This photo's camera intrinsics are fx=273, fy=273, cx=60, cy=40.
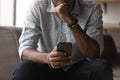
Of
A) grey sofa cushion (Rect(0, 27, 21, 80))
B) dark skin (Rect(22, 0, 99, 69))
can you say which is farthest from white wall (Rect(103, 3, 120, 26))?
dark skin (Rect(22, 0, 99, 69))

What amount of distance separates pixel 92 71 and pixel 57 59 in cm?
17

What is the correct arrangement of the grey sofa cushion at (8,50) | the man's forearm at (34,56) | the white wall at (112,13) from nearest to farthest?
the man's forearm at (34,56), the grey sofa cushion at (8,50), the white wall at (112,13)

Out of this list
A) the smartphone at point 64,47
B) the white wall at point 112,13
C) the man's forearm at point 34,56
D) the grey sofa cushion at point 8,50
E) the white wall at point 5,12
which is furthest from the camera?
the white wall at point 112,13

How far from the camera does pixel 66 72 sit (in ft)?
4.41

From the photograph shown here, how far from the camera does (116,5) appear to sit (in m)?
2.98

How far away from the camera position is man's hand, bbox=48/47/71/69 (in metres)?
1.22

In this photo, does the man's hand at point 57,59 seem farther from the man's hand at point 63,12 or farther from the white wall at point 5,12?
the white wall at point 5,12

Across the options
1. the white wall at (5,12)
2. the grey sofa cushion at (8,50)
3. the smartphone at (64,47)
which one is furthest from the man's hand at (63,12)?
the white wall at (5,12)

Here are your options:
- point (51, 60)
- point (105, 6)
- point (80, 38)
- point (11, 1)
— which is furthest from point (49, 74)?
point (105, 6)

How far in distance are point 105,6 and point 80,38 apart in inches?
67.0

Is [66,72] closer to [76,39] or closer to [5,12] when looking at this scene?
[76,39]

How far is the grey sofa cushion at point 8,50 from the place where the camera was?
162cm

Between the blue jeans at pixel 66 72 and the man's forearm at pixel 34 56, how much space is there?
29 millimetres

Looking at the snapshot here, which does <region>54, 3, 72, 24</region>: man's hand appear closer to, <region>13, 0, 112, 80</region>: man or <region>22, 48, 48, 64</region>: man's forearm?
<region>13, 0, 112, 80</region>: man
